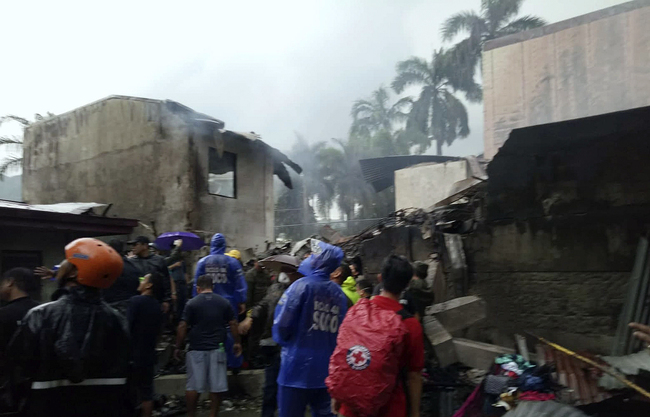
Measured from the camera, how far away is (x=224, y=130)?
12750 millimetres

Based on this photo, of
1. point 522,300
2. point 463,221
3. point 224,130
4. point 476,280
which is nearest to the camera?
point 522,300

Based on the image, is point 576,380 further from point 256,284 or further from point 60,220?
point 60,220

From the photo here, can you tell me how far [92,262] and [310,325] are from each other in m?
1.69

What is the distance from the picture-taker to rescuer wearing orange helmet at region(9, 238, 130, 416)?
7.54ft

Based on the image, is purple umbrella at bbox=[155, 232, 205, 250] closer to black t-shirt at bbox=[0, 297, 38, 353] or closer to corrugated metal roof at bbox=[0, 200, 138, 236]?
corrugated metal roof at bbox=[0, 200, 138, 236]

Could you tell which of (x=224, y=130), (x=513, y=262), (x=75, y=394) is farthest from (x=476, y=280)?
(x=224, y=130)

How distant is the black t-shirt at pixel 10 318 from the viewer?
3.01m

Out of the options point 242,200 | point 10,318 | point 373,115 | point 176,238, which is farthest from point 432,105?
point 10,318

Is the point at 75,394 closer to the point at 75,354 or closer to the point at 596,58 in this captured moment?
the point at 75,354

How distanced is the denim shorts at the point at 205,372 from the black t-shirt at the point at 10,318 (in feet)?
6.82

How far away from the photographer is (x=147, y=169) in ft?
41.9

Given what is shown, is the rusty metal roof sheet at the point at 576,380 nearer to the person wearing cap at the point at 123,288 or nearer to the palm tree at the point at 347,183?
the person wearing cap at the point at 123,288

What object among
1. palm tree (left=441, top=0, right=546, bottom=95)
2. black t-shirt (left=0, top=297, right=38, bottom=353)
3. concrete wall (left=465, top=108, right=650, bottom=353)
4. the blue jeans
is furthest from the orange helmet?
palm tree (left=441, top=0, right=546, bottom=95)

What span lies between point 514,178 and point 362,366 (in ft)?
19.3
